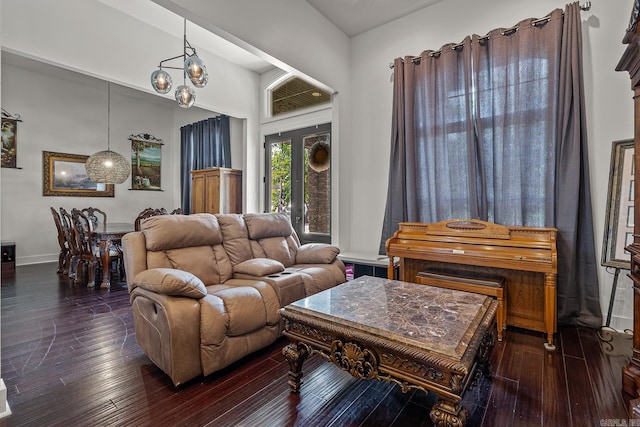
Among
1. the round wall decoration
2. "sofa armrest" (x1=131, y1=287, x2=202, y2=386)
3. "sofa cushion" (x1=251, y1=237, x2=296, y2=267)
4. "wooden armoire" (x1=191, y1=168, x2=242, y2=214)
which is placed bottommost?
"sofa armrest" (x1=131, y1=287, x2=202, y2=386)

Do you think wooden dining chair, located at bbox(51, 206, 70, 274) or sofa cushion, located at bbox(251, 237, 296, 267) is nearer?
sofa cushion, located at bbox(251, 237, 296, 267)

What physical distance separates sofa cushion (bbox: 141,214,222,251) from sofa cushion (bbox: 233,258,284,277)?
0.31 metres

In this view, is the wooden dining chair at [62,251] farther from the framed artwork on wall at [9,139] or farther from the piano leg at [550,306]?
the piano leg at [550,306]

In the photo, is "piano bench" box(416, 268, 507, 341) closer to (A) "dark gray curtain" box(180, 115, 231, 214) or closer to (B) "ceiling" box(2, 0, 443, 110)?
(B) "ceiling" box(2, 0, 443, 110)

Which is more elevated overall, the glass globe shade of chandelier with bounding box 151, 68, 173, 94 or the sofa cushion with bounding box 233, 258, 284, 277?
the glass globe shade of chandelier with bounding box 151, 68, 173, 94

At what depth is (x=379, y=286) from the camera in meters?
2.18

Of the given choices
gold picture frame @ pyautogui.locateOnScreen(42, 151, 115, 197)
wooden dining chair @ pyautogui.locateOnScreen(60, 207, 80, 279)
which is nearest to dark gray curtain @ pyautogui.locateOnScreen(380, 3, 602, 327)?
wooden dining chair @ pyautogui.locateOnScreen(60, 207, 80, 279)

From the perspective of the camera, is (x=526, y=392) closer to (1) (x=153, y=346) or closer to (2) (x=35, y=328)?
(1) (x=153, y=346)

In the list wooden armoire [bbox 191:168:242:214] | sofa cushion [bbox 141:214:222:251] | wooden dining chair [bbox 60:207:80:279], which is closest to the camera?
sofa cushion [bbox 141:214:222:251]

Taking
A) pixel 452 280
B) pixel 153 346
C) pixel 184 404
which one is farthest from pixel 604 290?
pixel 153 346

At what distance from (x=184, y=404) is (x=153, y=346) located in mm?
469

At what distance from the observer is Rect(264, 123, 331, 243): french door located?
459 centimetres

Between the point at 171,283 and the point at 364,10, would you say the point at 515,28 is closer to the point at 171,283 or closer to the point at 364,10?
the point at 364,10

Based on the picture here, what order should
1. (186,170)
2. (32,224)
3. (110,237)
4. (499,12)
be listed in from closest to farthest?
(499,12), (110,237), (32,224), (186,170)
